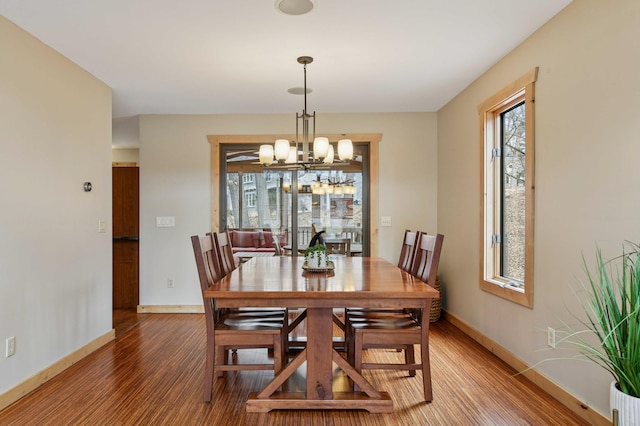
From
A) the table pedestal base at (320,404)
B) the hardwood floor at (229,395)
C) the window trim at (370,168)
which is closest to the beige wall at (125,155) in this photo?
the window trim at (370,168)

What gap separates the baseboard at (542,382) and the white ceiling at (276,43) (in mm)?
2222

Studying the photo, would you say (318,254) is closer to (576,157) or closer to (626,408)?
(576,157)

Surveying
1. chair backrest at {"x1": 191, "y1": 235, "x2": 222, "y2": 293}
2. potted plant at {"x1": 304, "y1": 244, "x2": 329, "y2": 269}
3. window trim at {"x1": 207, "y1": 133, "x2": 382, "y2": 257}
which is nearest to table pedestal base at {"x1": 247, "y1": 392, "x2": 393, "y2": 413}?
chair backrest at {"x1": 191, "y1": 235, "x2": 222, "y2": 293}

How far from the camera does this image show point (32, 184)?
2.80 meters

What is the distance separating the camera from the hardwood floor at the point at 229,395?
7.53 ft

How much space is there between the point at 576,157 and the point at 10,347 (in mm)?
3663

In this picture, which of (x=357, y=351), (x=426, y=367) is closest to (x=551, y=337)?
(x=426, y=367)

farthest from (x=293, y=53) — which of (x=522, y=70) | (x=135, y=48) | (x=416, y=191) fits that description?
(x=416, y=191)

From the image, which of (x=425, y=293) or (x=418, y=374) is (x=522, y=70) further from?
(x=418, y=374)

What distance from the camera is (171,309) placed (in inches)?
192

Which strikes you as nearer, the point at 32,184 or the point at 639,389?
the point at 639,389

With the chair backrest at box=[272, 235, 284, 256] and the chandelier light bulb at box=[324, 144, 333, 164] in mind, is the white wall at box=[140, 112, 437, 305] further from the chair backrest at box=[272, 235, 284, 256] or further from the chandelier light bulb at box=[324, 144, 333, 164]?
the chandelier light bulb at box=[324, 144, 333, 164]

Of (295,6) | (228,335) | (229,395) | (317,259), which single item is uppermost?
(295,6)

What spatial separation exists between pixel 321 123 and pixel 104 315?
A: 3102mm
